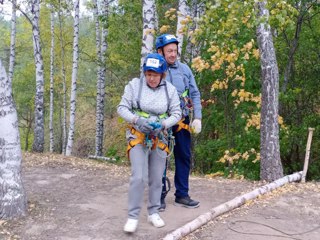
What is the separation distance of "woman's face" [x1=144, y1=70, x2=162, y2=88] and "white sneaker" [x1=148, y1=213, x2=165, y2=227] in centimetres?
144

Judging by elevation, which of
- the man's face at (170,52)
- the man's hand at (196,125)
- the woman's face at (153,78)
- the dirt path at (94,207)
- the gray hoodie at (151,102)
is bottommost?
the dirt path at (94,207)

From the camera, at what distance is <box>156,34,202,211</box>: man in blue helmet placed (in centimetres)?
479

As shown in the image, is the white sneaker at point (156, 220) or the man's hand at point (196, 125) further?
the man's hand at point (196, 125)

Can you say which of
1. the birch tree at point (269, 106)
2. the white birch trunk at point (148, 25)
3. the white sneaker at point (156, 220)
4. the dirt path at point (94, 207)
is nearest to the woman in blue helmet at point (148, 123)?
the white sneaker at point (156, 220)

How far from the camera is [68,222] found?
187 inches

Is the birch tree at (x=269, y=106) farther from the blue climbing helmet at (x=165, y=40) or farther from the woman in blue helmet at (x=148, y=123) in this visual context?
the woman in blue helmet at (x=148, y=123)

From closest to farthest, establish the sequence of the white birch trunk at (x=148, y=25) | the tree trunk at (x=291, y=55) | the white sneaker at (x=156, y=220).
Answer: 1. the white sneaker at (x=156, y=220)
2. the white birch trunk at (x=148, y=25)
3. the tree trunk at (x=291, y=55)

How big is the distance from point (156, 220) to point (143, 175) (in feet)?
1.94

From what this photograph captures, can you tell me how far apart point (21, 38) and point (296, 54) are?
19.1 meters

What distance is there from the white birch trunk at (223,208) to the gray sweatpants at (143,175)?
0.42 metres

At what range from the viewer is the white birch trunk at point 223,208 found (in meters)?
4.36

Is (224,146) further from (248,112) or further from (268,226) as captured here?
(268,226)

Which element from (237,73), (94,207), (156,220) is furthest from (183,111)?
(237,73)

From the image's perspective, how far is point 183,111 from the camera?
4.89 meters
